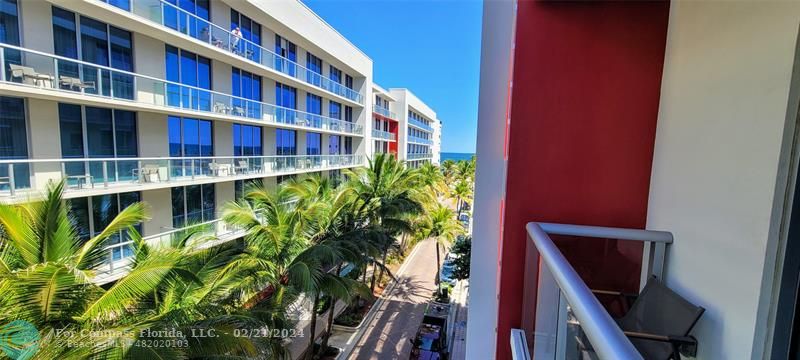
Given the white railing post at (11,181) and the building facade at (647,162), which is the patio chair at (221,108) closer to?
the white railing post at (11,181)

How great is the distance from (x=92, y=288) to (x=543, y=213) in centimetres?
547

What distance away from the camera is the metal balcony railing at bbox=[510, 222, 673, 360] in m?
0.90

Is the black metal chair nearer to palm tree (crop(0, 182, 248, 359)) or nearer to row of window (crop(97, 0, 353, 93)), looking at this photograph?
palm tree (crop(0, 182, 248, 359))

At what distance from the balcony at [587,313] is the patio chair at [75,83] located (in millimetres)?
11277

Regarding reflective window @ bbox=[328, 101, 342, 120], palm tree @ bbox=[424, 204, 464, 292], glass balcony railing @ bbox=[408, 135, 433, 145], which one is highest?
reflective window @ bbox=[328, 101, 342, 120]

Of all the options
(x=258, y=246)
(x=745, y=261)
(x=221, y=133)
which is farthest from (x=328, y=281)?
(x=221, y=133)

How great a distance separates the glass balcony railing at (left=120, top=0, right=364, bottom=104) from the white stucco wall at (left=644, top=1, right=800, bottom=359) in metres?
12.4

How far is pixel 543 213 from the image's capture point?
9.88 ft

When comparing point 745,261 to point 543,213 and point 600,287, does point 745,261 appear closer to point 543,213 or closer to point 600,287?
point 600,287

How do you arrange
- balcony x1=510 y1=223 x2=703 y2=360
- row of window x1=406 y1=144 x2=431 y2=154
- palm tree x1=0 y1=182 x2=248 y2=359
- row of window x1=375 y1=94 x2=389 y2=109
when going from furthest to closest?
row of window x1=406 y1=144 x2=431 y2=154 < row of window x1=375 y1=94 x2=389 y2=109 < palm tree x1=0 y1=182 x2=248 y2=359 < balcony x1=510 y1=223 x2=703 y2=360

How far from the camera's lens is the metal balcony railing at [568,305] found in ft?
2.95

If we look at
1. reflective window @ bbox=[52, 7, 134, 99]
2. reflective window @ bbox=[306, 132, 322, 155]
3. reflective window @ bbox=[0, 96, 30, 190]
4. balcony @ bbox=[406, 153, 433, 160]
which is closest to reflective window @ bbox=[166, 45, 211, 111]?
reflective window @ bbox=[52, 7, 134, 99]

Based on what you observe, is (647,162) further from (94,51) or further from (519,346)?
(94,51)

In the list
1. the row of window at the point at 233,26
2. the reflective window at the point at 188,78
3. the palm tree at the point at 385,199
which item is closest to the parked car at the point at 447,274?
the palm tree at the point at 385,199
